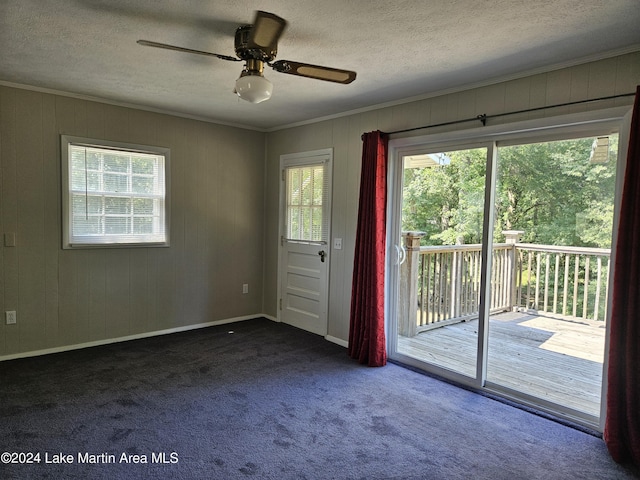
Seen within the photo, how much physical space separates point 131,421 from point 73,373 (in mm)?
1106

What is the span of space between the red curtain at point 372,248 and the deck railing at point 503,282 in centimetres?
40

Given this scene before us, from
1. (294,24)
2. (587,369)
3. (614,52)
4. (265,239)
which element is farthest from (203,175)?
(587,369)

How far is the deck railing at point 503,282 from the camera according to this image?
281 cm

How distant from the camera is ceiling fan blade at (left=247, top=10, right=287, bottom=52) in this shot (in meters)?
2.16

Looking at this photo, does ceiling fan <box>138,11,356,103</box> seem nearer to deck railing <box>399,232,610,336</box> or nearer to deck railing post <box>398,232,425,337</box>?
deck railing <box>399,232,610,336</box>

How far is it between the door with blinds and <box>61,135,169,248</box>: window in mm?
1425

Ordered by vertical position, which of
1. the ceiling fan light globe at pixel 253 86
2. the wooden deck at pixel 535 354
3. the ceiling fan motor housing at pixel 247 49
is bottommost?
the wooden deck at pixel 535 354

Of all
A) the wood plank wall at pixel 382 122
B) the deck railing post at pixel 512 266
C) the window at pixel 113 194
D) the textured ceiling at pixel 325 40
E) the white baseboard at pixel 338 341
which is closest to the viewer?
the textured ceiling at pixel 325 40

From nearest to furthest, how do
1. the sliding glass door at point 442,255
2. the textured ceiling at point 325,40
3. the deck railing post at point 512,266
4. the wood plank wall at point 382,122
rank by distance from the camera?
1. the textured ceiling at point 325,40
2. the wood plank wall at point 382,122
3. the deck railing post at point 512,266
4. the sliding glass door at point 442,255

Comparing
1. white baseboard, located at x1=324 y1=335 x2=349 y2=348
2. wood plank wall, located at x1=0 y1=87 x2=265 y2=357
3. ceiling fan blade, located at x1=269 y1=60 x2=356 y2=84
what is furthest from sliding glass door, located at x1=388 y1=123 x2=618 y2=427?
wood plank wall, located at x1=0 y1=87 x2=265 y2=357

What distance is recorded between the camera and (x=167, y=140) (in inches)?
173

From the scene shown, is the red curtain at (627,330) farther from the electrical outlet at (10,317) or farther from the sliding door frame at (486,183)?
the electrical outlet at (10,317)

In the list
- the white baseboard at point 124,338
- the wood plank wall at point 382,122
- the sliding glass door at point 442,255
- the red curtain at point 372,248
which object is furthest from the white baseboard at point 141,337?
the sliding glass door at point 442,255

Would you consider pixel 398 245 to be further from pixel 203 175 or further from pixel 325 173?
pixel 203 175
